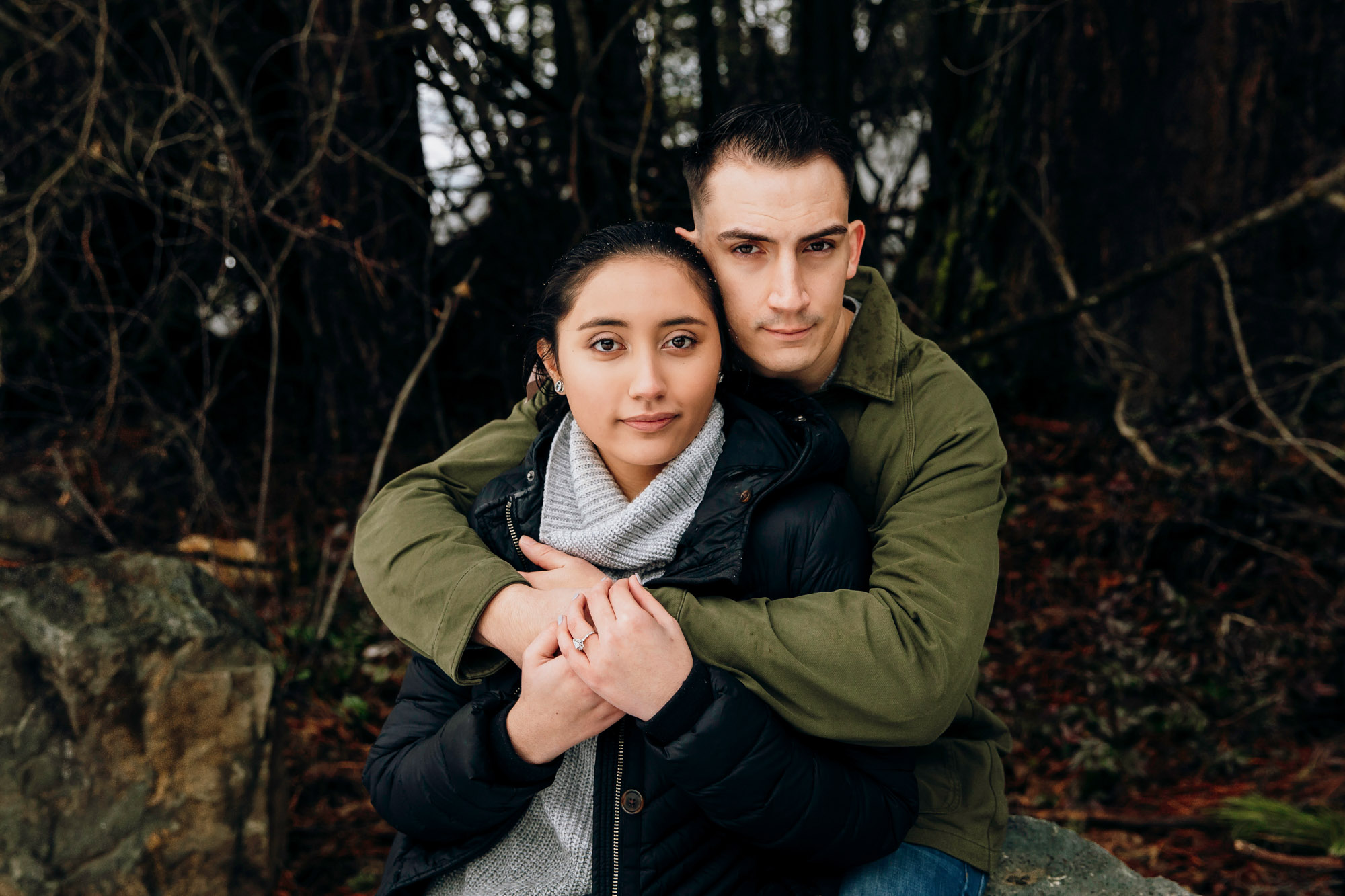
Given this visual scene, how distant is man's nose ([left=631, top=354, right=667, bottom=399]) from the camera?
6.39 feet

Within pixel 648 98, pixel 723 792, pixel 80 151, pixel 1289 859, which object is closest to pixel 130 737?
pixel 723 792

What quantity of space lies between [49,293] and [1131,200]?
6.08 m

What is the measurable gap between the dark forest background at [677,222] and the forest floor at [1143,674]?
0.06 feet

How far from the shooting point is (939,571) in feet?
6.46

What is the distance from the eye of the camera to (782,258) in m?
2.30

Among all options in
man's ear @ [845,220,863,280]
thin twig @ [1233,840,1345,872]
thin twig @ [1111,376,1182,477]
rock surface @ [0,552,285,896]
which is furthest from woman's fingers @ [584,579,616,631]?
thin twig @ [1111,376,1182,477]

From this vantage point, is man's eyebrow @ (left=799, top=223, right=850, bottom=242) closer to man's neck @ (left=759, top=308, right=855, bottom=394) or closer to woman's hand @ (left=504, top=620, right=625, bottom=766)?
man's neck @ (left=759, top=308, right=855, bottom=394)

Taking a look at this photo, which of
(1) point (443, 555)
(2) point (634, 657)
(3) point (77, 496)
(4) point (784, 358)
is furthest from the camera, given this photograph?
(3) point (77, 496)

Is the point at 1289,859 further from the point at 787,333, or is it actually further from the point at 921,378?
the point at 787,333

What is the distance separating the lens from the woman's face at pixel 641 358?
198 centimetres

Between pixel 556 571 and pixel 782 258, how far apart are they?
851mm

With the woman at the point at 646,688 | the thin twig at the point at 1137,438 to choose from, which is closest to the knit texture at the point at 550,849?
the woman at the point at 646,688

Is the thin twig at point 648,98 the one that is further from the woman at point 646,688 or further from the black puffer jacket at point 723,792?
the black puffer jacket at point 723,792

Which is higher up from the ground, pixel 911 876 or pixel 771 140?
pixel 771 140
